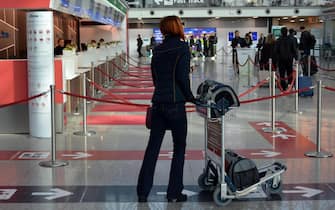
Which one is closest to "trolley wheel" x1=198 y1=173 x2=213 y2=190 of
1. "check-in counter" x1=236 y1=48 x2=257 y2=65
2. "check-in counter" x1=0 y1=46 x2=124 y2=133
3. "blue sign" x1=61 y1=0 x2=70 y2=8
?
"check-in counter" x1=0 y1=46 x2=124 y2=133

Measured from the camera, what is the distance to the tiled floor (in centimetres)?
584

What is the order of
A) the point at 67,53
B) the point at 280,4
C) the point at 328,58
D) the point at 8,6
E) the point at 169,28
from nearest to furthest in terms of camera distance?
the point at 169,28
the point at 8,6
the point at 67,53
the point at 328,58
the point at 280,4

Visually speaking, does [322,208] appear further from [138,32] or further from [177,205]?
[138,32]

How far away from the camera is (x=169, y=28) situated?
552cm

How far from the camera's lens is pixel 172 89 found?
5.52 m

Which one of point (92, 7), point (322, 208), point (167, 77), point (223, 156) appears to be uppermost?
point (92, 7)

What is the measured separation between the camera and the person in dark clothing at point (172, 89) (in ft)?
18.0

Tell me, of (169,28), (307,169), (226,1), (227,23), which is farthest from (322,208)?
(227,23)

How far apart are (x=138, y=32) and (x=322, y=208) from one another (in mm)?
44946

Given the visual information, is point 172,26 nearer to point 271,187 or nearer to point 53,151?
point 271,187

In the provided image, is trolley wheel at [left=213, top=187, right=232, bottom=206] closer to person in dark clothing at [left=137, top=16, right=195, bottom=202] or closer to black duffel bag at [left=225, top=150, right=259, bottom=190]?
black duffel bag at [left=225, top=150, right=259, bottom=190]

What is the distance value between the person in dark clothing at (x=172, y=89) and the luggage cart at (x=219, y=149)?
24 centimetres

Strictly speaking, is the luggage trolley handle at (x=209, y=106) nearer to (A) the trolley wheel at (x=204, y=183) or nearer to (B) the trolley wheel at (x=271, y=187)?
(A) the trolley wheel at (x=204, y=183)

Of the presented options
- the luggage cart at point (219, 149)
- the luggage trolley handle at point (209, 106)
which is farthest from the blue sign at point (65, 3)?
the luggage trolley handle at point (209, 106)
